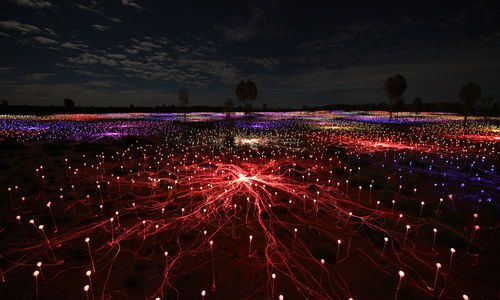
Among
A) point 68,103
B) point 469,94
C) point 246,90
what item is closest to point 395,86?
point 469,94

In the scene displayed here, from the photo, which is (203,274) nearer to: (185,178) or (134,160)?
(185,178)

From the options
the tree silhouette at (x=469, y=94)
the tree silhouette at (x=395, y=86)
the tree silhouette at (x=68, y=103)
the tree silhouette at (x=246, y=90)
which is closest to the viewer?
the tree silhouette at (x=469, y=94)

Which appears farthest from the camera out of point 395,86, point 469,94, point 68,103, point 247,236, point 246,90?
point 68,103

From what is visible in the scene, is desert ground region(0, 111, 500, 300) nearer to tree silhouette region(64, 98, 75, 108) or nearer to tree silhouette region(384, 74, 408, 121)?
tree silhouette region(384, 74, 408, 121)

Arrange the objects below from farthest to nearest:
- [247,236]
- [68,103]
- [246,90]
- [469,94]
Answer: [68,103], [246,90], [469,94], [247,236]

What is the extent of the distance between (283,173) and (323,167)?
2.69m

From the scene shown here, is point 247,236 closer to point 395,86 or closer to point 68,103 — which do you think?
point 395,86

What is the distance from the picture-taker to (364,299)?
15.3 ft

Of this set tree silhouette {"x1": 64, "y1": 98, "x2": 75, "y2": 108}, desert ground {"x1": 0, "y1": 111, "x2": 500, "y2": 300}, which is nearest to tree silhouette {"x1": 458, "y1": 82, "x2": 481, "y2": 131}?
desert ground {"x1": 0, "y1": 111, "x2": 500, "y2": 300}

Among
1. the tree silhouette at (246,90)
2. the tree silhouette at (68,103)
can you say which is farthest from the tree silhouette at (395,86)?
the tree silhouette at (68,103)

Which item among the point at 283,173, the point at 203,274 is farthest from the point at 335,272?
the point at 283,173

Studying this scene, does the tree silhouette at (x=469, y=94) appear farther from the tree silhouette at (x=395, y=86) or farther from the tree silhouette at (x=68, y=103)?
the tree silhouette at (x=68, y=103)

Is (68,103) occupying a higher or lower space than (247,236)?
higher

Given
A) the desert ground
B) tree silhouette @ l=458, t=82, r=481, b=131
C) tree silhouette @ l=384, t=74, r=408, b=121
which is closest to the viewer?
the desert ground
